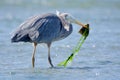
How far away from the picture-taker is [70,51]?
1455cm

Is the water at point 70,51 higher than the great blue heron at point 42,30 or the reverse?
the reverse

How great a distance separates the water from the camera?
37.8 ft

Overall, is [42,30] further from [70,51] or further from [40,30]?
[70,51]

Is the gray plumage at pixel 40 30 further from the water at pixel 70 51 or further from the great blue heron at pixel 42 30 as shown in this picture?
the water at pixel 70 51

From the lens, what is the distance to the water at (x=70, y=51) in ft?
37.8

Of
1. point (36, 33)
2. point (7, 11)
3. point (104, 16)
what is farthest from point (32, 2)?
point (36, 33)

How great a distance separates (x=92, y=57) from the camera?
13.6 meters

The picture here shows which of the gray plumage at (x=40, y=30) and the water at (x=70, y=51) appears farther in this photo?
the gray plumage at (x=40, y=30)

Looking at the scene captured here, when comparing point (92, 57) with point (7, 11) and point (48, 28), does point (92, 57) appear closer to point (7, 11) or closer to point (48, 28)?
point (48, 28)

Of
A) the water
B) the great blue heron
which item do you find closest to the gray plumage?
the great blue heron

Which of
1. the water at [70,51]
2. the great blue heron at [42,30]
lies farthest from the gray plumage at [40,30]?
the water at [70,51]

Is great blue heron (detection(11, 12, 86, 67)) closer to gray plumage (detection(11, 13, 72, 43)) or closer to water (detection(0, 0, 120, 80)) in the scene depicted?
gray plumage (detection(11, 13, 72, 43))

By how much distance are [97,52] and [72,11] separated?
9595 mm

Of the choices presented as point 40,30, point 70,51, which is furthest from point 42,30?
point 70,51
